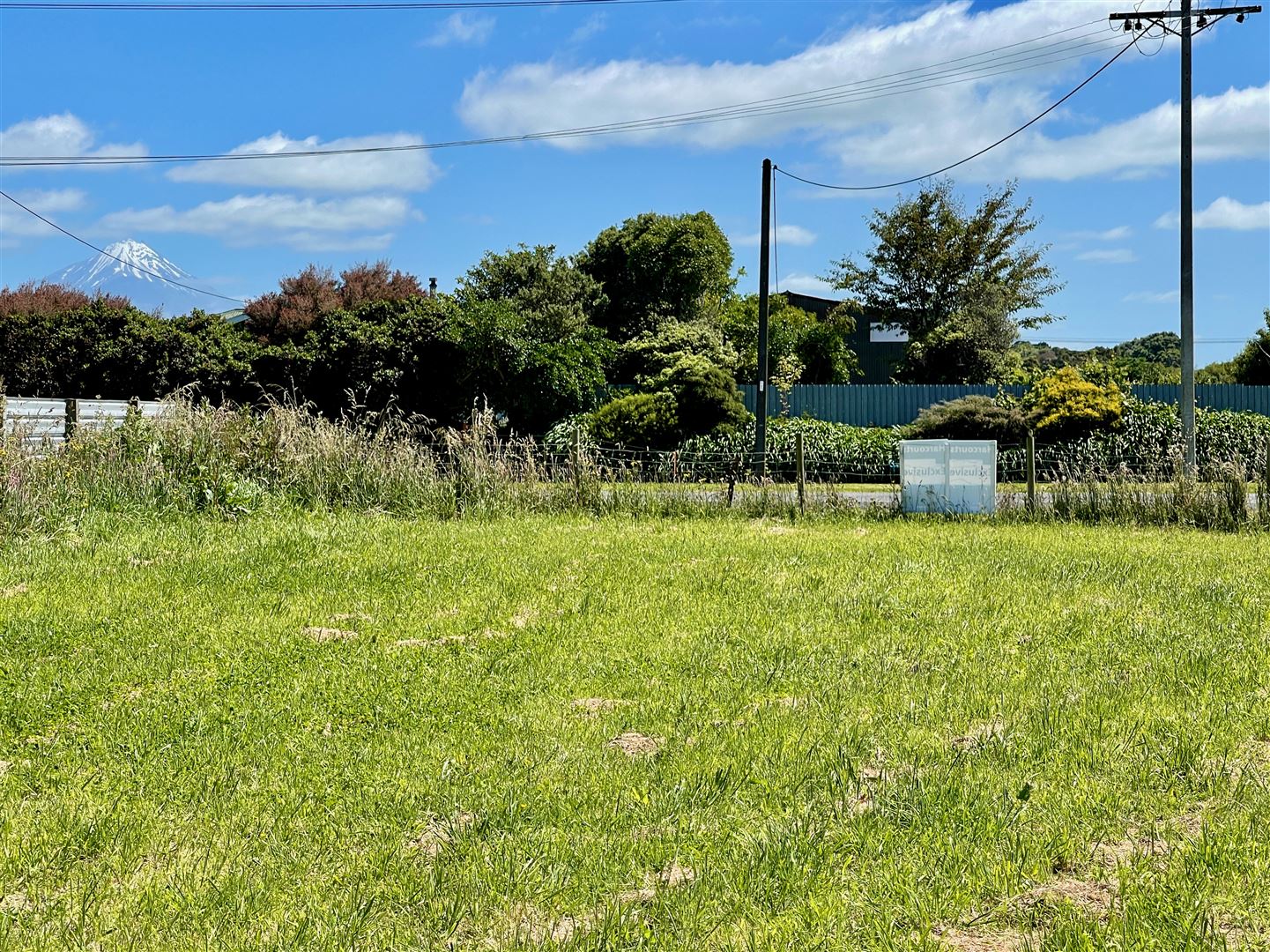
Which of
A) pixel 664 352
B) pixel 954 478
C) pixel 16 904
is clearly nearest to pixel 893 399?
pixel 664 352

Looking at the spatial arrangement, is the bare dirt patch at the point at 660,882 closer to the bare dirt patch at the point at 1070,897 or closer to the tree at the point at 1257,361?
the bare dirt patch at the point at 1070,897

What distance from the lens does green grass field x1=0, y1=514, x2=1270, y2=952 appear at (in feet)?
11.8

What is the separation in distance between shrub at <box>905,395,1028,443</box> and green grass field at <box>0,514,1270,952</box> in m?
16.2

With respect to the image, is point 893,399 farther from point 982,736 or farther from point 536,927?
point 536,927

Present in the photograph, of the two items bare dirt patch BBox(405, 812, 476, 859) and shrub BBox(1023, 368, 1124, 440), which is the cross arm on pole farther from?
bare dirt patch BBox(405, 812, 476, 859)

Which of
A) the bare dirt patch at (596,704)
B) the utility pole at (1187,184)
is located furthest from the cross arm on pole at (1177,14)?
the bare dirt patch at (596,704)

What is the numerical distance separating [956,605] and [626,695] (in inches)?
136

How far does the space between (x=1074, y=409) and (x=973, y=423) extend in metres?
2.35

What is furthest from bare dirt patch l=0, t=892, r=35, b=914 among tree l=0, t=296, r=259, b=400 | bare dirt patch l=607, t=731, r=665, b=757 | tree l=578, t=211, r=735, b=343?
tree l=578, t=211, r=735, b=343

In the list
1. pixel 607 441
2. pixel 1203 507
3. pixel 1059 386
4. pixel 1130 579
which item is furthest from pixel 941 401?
pixel 1130 579

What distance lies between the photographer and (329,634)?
23.8 feet

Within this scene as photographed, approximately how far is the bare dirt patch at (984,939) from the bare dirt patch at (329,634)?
4.59 m

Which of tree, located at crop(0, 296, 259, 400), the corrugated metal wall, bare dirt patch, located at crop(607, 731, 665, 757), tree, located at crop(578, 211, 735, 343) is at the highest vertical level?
tree, located at crop(578, 211, 735, 343)

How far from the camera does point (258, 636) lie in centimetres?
707
